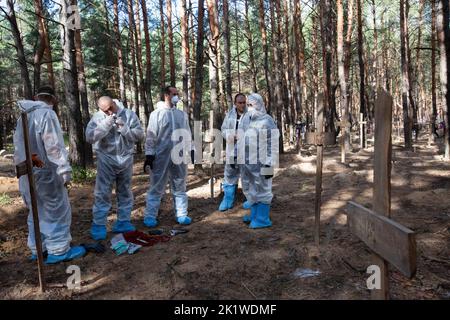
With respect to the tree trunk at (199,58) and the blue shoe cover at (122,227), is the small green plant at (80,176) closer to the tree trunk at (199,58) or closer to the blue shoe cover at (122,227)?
the tree trunk at (199,58)

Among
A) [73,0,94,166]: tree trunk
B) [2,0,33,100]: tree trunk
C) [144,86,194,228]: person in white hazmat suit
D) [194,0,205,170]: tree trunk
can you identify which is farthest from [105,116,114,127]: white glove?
[2,0,33,100]: tree trunk

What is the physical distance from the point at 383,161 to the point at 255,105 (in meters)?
3.41

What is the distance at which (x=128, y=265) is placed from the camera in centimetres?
405

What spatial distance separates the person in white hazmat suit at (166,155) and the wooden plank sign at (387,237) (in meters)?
3.69

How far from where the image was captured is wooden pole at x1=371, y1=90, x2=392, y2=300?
1.96 metres

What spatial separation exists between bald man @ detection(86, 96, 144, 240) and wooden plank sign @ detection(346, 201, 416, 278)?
3.34 m

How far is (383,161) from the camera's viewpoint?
2012mm

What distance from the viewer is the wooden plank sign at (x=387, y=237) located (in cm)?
168

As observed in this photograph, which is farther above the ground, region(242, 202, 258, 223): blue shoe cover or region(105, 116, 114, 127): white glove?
region(105, 116, 114, 127): white glove

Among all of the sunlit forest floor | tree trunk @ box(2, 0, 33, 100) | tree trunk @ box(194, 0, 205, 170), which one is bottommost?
the sunlit forest floor

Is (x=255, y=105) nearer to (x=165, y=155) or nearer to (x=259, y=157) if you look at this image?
(x=259, y=157)

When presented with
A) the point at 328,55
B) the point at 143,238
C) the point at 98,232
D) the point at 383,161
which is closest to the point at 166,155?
the point at 143,238

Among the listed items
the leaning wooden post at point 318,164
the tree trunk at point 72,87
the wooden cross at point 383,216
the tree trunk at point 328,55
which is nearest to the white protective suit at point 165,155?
the leaning wooden post at point 318,164

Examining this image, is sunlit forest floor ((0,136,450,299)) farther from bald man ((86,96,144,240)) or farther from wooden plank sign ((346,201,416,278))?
wooden plank sign ((346,201,416,278))
